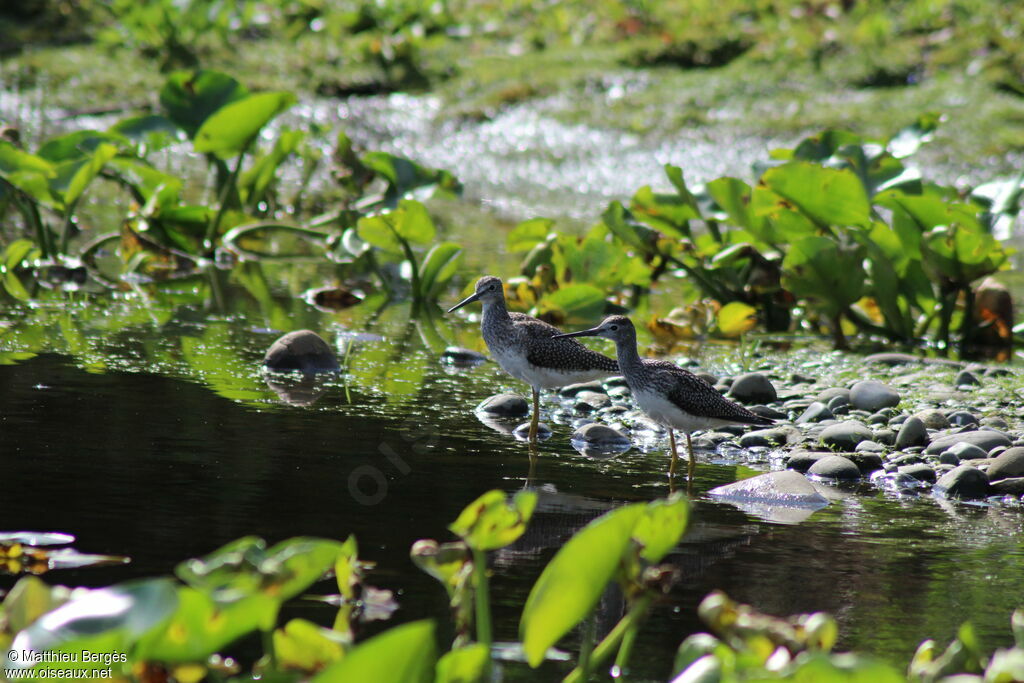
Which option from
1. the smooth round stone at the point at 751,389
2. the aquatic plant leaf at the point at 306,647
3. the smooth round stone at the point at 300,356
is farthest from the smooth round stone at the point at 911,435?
the aquatic plant leaf at the point at 306,647

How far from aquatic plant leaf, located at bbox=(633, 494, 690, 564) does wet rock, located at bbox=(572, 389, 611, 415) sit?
13.6 ft

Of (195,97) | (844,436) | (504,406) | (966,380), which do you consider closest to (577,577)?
(844,436)

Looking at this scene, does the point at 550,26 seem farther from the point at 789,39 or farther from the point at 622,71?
the point at 789,39

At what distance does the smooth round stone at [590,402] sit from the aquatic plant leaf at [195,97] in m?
4.20

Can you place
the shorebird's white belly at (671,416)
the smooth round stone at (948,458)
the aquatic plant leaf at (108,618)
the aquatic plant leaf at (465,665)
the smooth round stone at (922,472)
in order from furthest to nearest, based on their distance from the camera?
the shorebird's white belly at (671,416) → the smooth round stone at (948,458) → the smooth round stone at (922,472) → the aquatic plant leaf at (465,665) → the aquatic plant leaf at (108,618)

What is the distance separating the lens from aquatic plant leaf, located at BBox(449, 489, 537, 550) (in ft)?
8.23

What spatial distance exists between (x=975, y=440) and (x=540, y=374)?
6.50 feet

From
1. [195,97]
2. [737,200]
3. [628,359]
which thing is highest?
[195,97]

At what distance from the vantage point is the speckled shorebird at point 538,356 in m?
6.31

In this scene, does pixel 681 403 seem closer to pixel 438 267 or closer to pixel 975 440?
pixel 975 440

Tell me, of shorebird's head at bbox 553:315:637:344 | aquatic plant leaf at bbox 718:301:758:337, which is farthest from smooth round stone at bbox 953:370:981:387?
shorebird's head at bbox 553:315:637:344

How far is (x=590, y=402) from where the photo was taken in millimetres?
6812

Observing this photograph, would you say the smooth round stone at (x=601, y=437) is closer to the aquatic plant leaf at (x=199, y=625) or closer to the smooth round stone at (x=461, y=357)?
the smooth round stone at (x=461, y=357)

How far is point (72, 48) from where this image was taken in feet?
62.3
